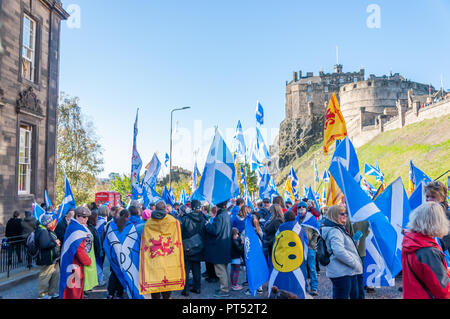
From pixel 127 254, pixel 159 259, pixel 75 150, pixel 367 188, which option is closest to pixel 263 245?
pixel 159 259

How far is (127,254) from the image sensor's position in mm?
6445

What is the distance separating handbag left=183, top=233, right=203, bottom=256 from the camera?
7727mm

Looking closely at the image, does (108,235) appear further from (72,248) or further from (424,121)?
(424,121)

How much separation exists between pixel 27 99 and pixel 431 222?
15951mm

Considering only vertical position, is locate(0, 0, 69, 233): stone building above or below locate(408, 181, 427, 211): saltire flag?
above

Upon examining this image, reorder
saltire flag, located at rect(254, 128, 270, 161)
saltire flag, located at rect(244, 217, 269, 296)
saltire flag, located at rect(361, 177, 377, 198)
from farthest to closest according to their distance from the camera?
saltire flag, located at rect(361, 177, 377, 198) < saltire flag, located at rect(254, 128, 270, 161) < saltire flag, located at rect(244, 217, 269, 296)

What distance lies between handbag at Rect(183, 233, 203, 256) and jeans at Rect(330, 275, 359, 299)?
3532mm

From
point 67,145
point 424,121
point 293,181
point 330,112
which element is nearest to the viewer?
point 330,112

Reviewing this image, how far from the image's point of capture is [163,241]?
247 inches

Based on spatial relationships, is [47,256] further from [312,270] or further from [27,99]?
[27,99]

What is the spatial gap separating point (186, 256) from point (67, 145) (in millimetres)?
23286

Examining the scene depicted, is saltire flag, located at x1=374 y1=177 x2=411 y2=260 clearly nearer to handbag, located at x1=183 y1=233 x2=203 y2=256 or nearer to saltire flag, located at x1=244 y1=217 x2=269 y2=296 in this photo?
saltire flag, located at x1=244 y1=217 x2=269 y2=296

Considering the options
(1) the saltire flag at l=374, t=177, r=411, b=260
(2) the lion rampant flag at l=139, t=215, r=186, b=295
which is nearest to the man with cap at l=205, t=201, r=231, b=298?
(2) the lion rampant flag at l=139, t=215, r=186, b=295
